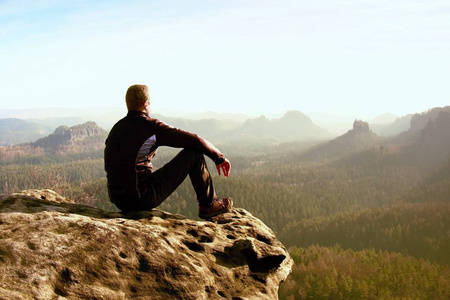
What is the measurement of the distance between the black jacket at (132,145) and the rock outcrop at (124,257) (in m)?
0.98

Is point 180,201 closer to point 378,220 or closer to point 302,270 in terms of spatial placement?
point 378,220

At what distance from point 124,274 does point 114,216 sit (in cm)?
270

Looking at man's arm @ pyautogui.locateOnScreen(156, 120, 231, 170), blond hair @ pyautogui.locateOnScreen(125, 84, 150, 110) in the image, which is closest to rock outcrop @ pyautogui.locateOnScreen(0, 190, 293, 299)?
man's arm @ pyautogui.locateOnScreen(156, 120, 231, 170)

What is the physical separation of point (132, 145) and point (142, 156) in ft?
1.40

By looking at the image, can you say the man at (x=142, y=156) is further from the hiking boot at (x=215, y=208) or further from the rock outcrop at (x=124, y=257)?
the hiking boot at (x=215, y=208)

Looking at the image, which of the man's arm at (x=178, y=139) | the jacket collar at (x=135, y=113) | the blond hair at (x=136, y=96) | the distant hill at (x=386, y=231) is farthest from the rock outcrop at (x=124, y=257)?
the distant hill at (x=386, y=231)

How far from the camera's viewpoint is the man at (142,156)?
366 inches

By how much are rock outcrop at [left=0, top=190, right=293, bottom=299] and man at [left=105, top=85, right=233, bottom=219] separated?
0.66m

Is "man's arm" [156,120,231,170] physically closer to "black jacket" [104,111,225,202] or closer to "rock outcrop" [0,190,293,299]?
"black jacket" [104,111,225,202]

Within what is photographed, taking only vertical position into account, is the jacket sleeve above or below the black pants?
above

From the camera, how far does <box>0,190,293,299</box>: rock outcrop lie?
6.43m

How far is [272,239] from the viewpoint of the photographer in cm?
1098

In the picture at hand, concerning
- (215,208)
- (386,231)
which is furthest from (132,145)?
(386,231)

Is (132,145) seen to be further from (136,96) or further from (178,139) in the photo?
(136,96)
